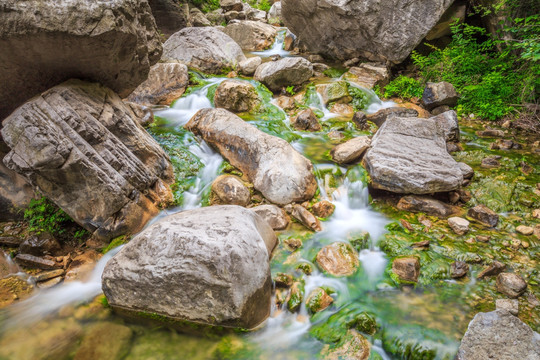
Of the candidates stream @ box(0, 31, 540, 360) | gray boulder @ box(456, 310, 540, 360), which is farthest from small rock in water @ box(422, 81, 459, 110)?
gray boulder @ box(456, 310, 540, 360)

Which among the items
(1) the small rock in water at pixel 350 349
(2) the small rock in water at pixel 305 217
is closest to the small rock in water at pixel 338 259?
(2) the small rock in water at pixel 305 217

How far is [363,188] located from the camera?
17.5ft

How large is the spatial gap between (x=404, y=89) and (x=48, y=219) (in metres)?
9.65

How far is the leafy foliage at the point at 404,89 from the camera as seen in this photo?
8.88 metres

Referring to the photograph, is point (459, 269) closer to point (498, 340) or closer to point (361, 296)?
point (498, 340)

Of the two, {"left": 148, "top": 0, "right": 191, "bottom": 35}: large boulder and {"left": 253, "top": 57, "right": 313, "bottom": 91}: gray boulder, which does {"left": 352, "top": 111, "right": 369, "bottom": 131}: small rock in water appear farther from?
{"left": 148, "top": 0, "right": 191, "bottom": 35}: large boulder

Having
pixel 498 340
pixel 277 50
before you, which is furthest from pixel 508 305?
pixel 277 50

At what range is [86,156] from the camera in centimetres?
410

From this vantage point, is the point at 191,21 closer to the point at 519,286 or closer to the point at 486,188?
the point at 486,188

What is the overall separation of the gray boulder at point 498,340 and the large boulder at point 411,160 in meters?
2.32

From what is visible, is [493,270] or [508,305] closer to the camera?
[508,305]

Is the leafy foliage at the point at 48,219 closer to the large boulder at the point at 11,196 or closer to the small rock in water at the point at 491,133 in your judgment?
the large boulder at the point at 11,196

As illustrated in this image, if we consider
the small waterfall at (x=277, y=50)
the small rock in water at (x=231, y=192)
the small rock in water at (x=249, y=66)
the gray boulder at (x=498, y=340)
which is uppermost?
the small waterfall at (x=277, y=50)

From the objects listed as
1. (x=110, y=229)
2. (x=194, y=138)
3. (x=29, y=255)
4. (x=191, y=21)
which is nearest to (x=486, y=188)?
(x=194, y=138)
